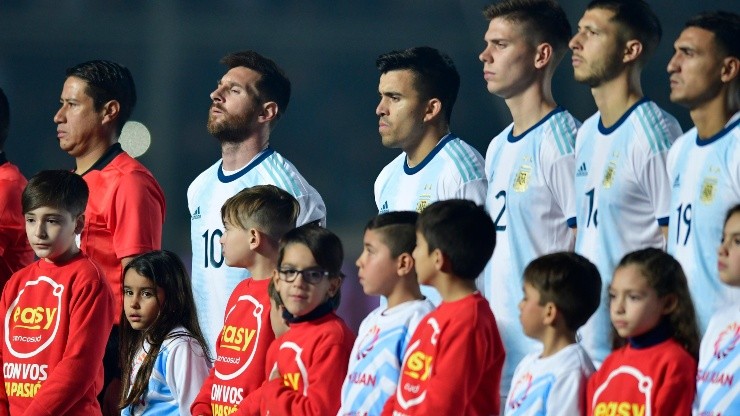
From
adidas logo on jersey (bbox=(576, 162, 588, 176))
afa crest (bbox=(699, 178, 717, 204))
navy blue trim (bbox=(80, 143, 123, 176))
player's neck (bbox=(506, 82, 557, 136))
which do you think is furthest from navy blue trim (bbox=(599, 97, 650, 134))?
navy blue trim (bbox=(80, 143, 123, 176))

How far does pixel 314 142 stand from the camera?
9383 millimetres

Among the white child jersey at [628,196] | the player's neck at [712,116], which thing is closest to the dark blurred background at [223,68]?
the white child jersey at [628,196]

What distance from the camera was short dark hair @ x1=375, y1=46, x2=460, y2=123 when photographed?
522 cm

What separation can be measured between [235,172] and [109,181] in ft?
1.48

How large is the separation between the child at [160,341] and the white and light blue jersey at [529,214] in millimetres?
991

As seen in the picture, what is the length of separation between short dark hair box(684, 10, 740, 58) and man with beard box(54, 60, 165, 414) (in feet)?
6.84

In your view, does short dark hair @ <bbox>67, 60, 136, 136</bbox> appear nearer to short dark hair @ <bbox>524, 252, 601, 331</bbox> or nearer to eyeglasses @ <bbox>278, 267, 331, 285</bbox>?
eyeglasses @ <bbox>278, 267, 331, 285</bbox>

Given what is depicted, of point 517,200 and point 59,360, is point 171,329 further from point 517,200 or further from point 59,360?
point 517,200

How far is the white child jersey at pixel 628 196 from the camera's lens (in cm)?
453

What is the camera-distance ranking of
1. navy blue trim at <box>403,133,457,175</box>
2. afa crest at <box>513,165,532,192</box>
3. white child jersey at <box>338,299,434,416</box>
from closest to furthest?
white child jersey at <box>338,299,434,416</box> < afa crest at <box>513,165,532,192</box> < navy blue trim at <box>403,133,457,175</box>

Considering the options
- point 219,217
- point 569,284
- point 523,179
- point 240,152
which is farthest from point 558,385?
point 240,152

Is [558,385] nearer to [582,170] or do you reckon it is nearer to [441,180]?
[582,170]

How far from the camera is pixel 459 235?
3.97 metres

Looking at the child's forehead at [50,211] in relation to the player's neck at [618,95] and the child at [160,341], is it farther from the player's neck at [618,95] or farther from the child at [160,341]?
the player's neck at [618,95]
